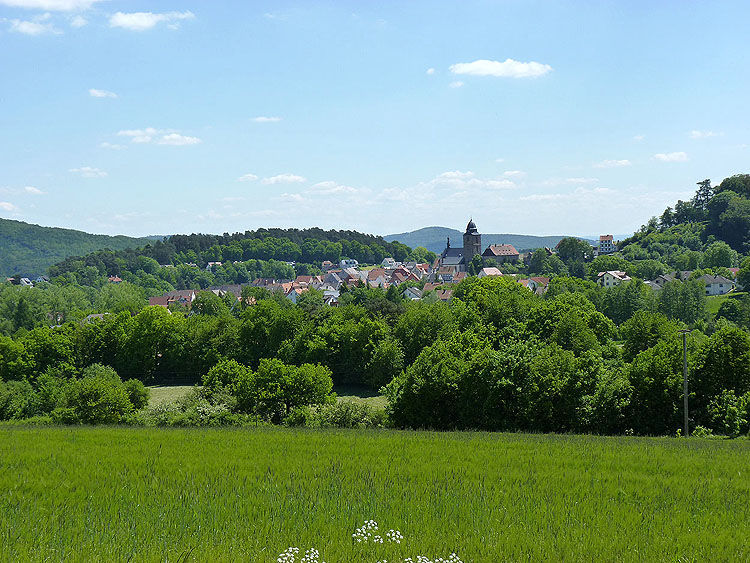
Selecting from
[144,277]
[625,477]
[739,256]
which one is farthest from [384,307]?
[144,277]

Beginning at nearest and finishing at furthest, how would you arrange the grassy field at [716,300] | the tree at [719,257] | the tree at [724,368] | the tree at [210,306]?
the tree at [724,368], the grassy field at [716,300], the tree at [210,306], the tree at [719,257]

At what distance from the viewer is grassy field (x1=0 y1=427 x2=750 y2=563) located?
8.83 m

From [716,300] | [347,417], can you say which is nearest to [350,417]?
[347,417]

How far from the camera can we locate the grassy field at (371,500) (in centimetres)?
883

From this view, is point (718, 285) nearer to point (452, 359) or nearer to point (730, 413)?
point (730, 413)

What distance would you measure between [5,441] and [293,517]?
13.5 meters

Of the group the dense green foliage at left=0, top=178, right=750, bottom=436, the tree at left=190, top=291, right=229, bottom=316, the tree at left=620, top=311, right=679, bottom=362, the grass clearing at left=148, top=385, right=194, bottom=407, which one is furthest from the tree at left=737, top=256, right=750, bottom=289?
the grass clearing at left=148, top=385, right=194, bottom=407

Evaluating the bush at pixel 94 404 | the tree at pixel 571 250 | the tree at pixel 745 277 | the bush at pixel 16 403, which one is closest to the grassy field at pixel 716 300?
the tree at pixel 745 277

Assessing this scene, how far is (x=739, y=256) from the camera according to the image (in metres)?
155

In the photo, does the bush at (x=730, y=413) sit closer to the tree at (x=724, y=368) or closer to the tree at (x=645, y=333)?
the tree at (x=724, y=368)

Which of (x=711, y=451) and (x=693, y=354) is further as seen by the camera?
(x=693, y=354)

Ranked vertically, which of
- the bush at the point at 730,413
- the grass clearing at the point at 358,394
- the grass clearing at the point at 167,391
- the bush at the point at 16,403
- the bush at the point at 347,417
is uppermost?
the bush at the point at 730,413

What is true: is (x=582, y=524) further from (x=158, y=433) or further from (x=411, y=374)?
(x=411, y=374)

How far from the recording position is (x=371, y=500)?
1138 centimetres
